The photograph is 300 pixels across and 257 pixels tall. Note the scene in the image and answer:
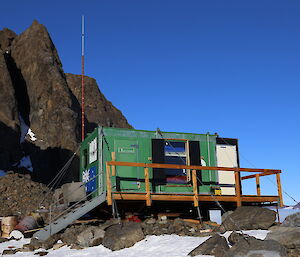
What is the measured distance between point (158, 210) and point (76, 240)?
16.1 feet

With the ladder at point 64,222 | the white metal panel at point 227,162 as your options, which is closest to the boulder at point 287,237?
the ladder at point 64,222

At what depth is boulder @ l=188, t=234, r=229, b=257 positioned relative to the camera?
10648 millimetres

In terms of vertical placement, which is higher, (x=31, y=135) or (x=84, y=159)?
(x=31, y=135)

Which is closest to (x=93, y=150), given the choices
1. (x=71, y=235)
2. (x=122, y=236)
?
(x=71, y=235)

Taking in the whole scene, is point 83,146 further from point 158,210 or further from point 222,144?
point 222,144

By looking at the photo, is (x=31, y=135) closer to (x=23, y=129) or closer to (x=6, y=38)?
(x=23, y=129)

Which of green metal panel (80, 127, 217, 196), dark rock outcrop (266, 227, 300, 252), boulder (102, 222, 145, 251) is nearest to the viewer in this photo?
dark rock outcrop (266, 227, 300, 252)

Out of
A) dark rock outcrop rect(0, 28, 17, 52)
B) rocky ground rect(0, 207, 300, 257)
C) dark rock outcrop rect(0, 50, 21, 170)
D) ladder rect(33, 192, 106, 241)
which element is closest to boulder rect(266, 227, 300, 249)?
rocky ground rect(0, 207, 300, 257)

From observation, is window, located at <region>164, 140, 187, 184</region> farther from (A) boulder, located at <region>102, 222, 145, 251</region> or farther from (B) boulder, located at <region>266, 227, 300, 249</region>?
(B) boulder, located at <region>266, 227, 300, 249</region>

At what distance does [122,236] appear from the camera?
13.2 meters

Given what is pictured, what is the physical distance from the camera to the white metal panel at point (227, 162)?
1953 cm

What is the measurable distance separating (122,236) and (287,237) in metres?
5.19

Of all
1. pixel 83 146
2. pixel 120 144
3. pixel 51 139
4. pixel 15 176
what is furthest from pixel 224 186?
pixel 51 139

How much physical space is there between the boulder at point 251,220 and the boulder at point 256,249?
2.55 meters
